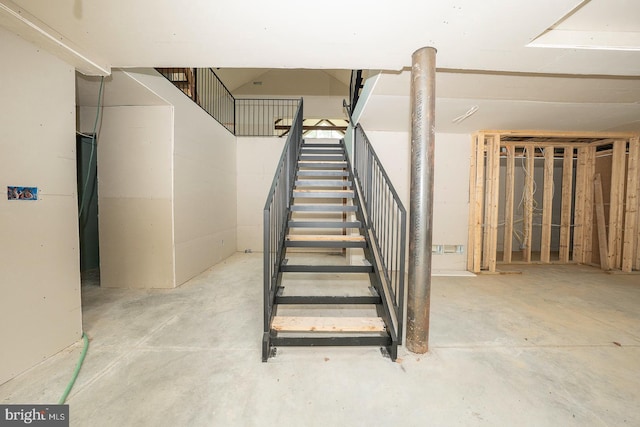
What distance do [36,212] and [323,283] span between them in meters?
2.99

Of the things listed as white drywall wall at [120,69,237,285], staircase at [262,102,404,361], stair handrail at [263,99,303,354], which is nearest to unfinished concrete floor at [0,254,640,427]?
staircase at [262,102,404,361]

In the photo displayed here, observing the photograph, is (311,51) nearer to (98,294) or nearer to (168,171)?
(168,171)

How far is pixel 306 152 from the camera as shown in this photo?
493 centimetres

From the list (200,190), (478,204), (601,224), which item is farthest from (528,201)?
(200,190)

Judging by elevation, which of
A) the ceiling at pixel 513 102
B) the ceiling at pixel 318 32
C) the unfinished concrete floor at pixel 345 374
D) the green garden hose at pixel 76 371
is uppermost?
the ceiling at pixel 513 102

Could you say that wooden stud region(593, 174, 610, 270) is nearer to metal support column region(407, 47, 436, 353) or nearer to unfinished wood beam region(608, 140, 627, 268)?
unfinished wood beam region(608, 140, 627, 268)

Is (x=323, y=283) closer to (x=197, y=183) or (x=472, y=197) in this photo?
(x=197, y=183)

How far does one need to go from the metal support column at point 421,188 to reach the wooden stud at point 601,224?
5.27 meters

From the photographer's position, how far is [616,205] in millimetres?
4684

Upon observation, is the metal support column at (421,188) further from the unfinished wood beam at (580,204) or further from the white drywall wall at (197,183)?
the unfinished wood beam at (580,204)

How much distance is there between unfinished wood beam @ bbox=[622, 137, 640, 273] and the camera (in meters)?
A: 4.49

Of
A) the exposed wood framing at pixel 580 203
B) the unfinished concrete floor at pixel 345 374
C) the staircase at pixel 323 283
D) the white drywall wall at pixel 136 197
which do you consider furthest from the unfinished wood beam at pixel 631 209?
the white drywall wall at pixel 136 197

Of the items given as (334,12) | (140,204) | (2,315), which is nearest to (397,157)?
(334,12)

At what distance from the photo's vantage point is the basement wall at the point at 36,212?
65.9 inches
